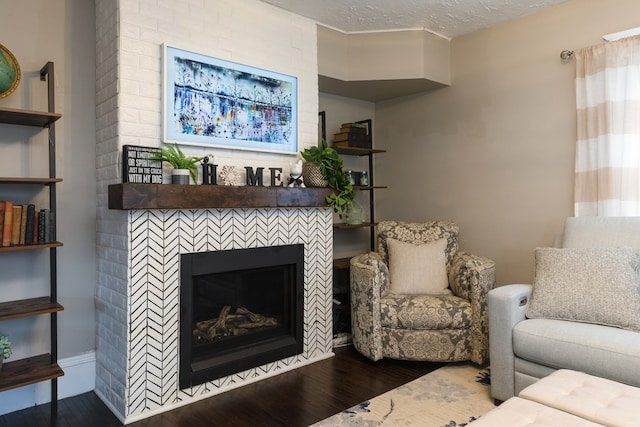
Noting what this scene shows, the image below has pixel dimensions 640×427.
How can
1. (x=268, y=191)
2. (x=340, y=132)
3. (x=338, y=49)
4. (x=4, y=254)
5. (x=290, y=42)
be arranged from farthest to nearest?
(x=340, y=132) → (x=338, y=49) → (x=290, y=42) → (x=268, y=191) → (x=4, y=254)

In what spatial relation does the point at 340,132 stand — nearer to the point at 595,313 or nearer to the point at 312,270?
the point at 312,270

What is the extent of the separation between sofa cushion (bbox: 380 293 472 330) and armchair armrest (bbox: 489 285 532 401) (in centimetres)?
45

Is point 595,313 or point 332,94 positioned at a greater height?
point 332,94

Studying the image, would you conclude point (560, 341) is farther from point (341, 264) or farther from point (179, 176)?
point (179, 176)

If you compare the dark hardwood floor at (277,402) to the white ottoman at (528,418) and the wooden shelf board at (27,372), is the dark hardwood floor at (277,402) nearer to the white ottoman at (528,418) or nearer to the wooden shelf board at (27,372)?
the wooden shelf board at (27,372)

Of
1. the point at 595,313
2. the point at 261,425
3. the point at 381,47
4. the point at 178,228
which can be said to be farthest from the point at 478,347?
the point at 381,47

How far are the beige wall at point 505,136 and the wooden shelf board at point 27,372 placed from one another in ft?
10.4

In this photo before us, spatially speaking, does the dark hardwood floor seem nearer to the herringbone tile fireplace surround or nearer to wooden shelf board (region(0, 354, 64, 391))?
the herringbone tile fireplace surround

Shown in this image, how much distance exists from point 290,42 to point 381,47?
919mm

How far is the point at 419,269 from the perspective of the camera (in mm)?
3326

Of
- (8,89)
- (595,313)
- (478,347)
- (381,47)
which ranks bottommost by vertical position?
(478,347)

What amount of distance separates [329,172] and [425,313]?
1203mm

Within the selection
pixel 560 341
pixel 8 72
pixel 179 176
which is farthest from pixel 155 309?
pixel 560 341

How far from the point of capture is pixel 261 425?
7.45 feet
